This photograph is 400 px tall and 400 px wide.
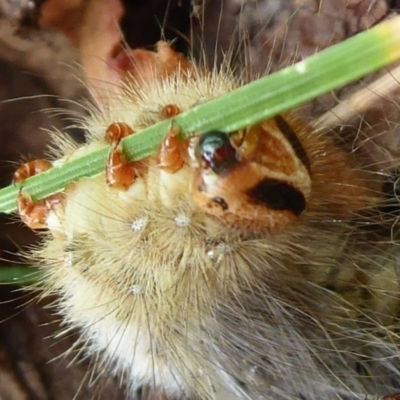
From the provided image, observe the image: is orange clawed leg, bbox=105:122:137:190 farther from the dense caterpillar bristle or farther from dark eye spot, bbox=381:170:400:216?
dark eye spot, bbox=381:170:400:216

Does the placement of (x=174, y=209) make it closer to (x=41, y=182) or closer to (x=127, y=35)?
(x=41, y=182)

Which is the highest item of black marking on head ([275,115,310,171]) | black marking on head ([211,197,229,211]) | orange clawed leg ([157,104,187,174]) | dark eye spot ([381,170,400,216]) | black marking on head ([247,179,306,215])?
orange clawed leg ([157,104,187,174])

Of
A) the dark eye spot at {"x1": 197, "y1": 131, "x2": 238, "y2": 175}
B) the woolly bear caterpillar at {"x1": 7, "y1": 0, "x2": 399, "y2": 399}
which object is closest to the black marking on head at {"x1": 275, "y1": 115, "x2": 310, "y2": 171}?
the woolly bear caterpillar at {"x1": 7, "y1": 0, "x2": 399, "y2": 399}

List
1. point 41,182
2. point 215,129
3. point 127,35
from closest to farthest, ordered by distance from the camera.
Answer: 1. point 215,129
2. point 41,182
3. point 127,35

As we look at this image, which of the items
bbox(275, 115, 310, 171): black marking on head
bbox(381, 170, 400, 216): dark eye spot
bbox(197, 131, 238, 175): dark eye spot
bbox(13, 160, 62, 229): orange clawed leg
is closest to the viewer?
bbox(197, 131, 238, 175): dark eye spot

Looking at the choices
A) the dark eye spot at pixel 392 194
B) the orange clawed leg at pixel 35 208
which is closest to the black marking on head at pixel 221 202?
the orange clawed leg at pixel 35 208

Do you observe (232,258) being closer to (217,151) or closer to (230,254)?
(230,254)

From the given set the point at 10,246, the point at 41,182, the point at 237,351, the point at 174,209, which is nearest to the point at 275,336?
the point at 237,351
